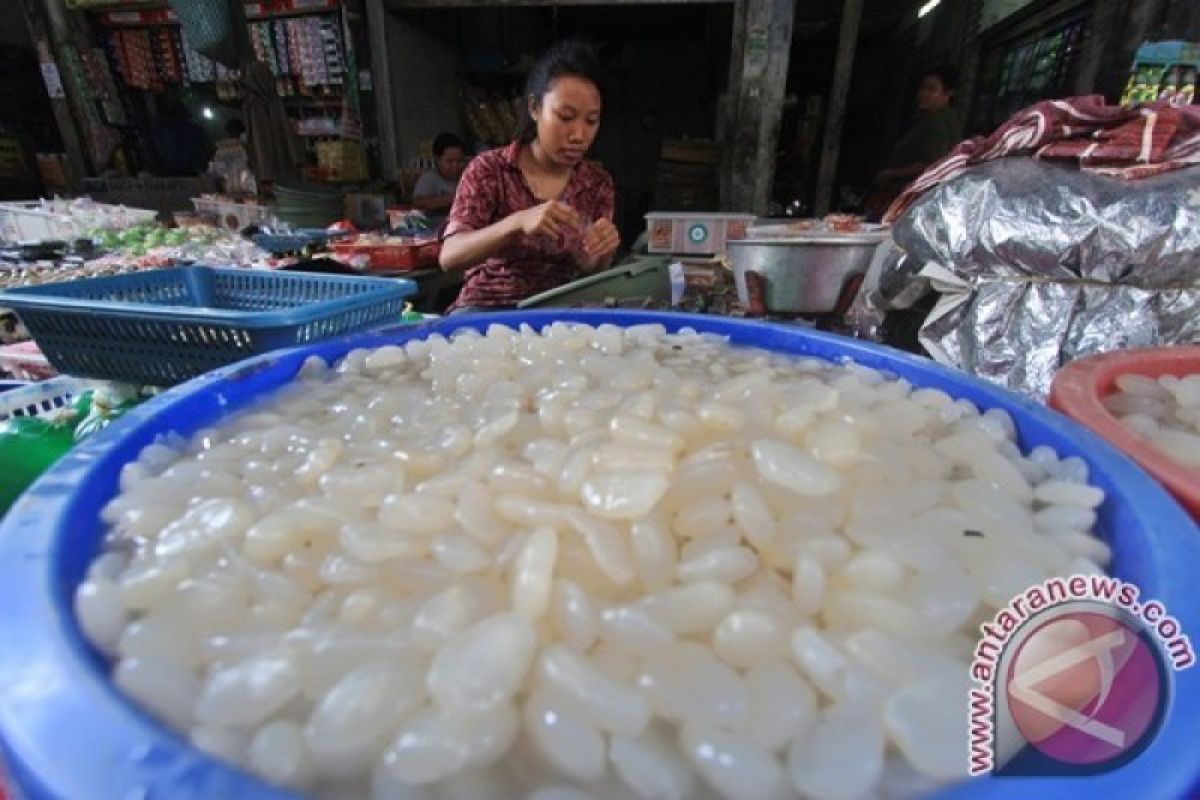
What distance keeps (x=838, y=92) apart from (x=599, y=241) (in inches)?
168

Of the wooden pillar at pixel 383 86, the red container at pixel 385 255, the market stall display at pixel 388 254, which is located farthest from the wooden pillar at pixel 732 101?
the wooden pillar at pixel 383 86

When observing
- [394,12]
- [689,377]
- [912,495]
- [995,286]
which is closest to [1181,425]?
[912,495]

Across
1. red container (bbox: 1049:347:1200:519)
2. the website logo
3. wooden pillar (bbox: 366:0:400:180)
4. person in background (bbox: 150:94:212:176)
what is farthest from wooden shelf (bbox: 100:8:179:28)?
the website logo

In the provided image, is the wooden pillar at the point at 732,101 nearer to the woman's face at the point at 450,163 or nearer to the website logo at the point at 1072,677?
the woman's face at the point at 450,163

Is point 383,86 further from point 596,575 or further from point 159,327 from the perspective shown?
point 596,575

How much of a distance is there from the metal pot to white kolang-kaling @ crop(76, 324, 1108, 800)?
2.42 feet

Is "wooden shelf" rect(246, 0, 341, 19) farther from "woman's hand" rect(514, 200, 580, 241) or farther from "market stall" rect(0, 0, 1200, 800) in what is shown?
"market stall" rect(0, 0, 1200, 800)

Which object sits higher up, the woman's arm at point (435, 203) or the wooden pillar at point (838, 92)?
the wooden pillar at point (838, 92)

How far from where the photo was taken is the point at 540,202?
206 cm

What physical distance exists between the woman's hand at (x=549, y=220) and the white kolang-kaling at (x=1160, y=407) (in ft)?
4.10

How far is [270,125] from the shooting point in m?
4.61

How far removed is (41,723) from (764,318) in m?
1.50

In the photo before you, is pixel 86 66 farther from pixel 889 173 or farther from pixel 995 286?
pixel 995 286

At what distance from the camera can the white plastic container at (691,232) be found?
2555 mm
